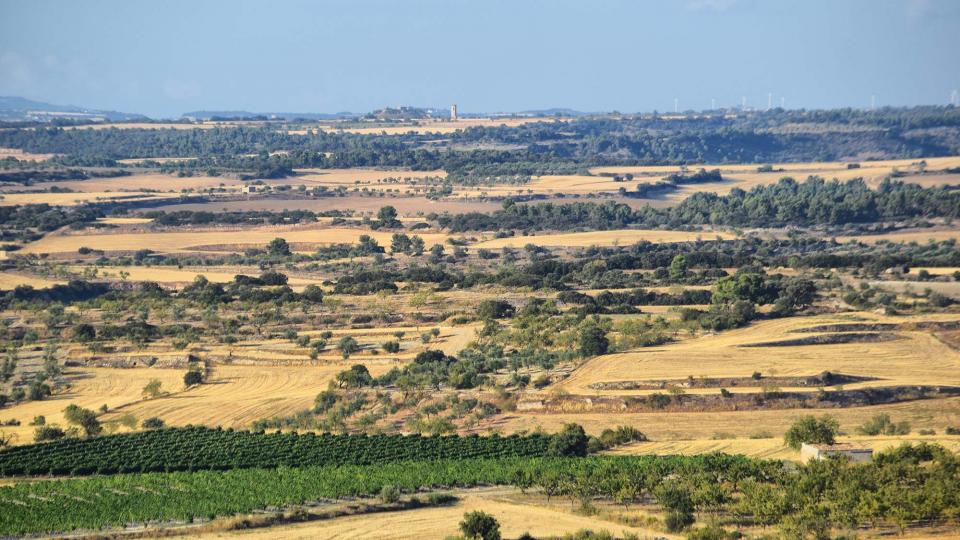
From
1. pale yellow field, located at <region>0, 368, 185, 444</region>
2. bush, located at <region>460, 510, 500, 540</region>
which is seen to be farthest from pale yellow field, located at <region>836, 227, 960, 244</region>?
bush, located at <region>460, 510, 500, 540</region>

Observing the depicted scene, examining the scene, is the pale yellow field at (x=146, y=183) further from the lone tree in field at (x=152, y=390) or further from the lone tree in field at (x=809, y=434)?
the lone tree in field at (x=809, y=434)

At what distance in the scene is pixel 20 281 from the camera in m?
77.0

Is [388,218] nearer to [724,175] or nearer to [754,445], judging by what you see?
[724,175]

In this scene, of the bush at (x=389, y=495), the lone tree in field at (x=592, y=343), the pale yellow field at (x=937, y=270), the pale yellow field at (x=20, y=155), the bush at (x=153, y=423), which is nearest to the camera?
the bush at (x=389, y=495)

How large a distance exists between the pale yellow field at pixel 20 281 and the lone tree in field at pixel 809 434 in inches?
1919

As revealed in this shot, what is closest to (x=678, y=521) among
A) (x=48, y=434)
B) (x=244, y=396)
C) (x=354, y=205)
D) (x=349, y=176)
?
(x=48, y=434)

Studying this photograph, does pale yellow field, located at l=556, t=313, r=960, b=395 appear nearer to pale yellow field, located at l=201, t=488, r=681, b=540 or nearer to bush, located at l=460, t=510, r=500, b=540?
pale yellow field, located at l=201, t=488, r=681, b=540

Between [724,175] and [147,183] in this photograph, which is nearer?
[147,183]

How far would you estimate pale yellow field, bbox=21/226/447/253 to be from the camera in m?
92.8

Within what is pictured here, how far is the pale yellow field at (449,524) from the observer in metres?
29.7

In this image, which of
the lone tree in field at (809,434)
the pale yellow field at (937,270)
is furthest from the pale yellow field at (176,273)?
the lone tree in field at (809,434)

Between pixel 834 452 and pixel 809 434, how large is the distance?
181 cm

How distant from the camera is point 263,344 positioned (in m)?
56.3

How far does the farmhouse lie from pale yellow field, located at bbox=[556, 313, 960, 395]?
8348 millimetres
